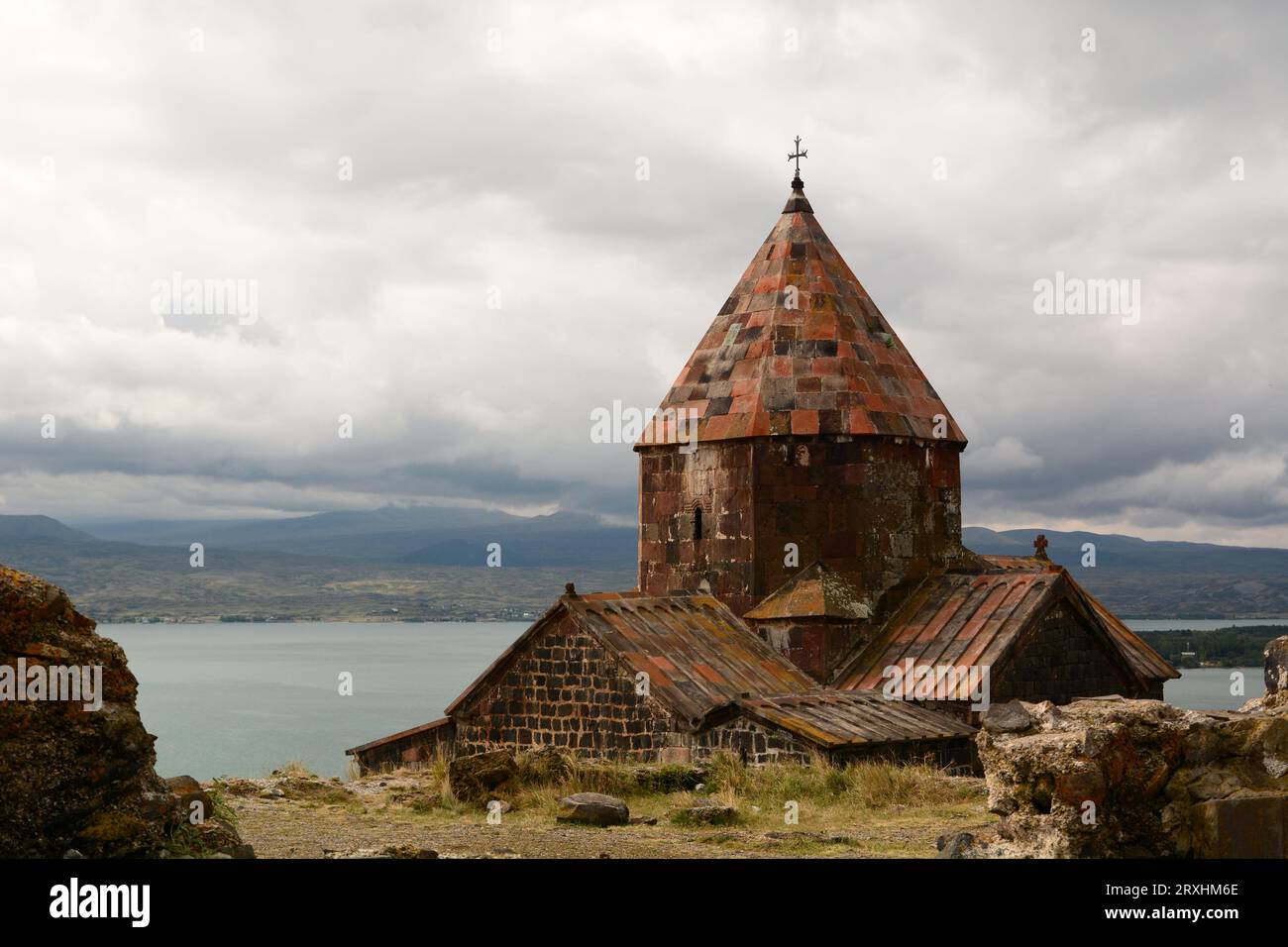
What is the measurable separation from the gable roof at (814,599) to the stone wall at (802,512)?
12 centimetres

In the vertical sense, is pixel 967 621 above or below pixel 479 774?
above

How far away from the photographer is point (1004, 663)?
17.2m

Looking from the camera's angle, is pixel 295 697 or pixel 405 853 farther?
pixel 295 697

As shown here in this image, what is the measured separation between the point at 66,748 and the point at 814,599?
39.5 feet

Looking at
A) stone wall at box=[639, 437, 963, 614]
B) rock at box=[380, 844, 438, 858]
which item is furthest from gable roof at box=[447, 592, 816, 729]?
rock at box=[380, 844, 438, 858]

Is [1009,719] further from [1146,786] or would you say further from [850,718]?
[850,718]

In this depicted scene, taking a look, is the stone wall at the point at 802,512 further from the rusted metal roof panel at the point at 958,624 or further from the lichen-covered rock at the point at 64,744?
the lichen-covered rock at the point at 64,744

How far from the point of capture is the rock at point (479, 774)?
12859 millimetres

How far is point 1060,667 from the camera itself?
59.5 ft

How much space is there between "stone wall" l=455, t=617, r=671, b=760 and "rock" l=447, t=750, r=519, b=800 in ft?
10.6

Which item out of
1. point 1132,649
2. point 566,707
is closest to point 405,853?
point 566,707

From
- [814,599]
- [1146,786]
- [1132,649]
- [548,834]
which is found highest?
[814,599]

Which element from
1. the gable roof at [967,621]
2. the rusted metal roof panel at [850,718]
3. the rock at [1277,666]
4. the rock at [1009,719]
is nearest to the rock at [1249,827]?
the rock at [1009,719]

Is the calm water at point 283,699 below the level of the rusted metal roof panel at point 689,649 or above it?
below
